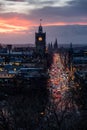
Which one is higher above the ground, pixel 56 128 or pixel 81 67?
pixel 56 128

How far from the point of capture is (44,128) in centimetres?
2525

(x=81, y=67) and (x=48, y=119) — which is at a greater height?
(x=48, y=119)

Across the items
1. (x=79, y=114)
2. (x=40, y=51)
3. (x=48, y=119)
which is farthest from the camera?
(x=40, y=51)

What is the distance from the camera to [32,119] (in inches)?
1065

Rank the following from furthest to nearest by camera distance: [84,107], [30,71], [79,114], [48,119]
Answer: [30,71] → [84,107] → [79,114] → [48,119]

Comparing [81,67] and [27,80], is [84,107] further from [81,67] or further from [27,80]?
[81,67]

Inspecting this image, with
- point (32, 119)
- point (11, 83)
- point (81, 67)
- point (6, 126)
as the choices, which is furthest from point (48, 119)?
point (81, 67)

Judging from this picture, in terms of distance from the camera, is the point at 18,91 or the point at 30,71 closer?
the point at 18,91

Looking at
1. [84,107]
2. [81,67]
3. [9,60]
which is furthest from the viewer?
[9,60]

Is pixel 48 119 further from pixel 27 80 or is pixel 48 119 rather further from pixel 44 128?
pixel 27 80

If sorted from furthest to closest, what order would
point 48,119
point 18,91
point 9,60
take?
point 9,60 < point 18,91 < point 48,119

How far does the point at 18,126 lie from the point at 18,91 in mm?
21337

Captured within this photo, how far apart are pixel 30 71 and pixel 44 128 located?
138ft

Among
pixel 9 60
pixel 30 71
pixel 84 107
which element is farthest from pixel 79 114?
pixel 9 60
